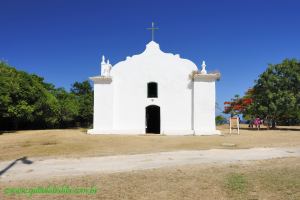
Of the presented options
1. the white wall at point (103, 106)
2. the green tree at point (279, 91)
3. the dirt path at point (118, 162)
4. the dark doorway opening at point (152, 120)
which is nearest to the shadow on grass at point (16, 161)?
the dirt path at point (118, 162)

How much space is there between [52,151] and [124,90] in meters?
11.0

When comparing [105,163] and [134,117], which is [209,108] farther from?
[105,163]

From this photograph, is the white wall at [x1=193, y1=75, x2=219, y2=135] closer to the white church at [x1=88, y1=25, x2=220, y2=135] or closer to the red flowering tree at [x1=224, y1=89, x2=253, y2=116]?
the white church at [x1=88, y1=25, x2=220, y2=135]

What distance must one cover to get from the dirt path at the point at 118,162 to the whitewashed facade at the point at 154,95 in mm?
9717

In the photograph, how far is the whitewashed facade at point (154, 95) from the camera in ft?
71.9

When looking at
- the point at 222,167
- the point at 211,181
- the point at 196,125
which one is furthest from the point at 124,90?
the point at 211,181

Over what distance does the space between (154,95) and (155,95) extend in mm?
84

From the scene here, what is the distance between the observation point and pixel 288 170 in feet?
27.1

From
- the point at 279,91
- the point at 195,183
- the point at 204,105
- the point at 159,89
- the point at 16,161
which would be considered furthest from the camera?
the point at 279,91

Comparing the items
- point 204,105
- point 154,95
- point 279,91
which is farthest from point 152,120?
point 279,91

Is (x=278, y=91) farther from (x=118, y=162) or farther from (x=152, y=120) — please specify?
(x=118, y=162)

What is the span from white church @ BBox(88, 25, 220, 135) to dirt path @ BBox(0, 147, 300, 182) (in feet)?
32.0

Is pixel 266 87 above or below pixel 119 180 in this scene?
above

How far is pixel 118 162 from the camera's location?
32.1ft
